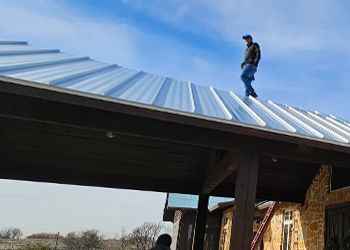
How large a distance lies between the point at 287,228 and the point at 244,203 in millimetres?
6223

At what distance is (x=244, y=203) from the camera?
5273 mm

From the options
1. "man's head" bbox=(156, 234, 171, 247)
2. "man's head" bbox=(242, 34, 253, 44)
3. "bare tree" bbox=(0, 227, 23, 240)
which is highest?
"man's head" bbox=(242, 34, 253, 44)

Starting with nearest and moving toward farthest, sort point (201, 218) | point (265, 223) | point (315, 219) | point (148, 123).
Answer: point (148, 123) < point (315, 219) < point (201, 218) < point (265, 223)

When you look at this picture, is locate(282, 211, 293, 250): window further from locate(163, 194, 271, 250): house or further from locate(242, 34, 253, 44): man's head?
locate(242, 34, 253, 44): man's head

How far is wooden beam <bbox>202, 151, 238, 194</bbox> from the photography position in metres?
6.12

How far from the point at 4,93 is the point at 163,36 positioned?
5.35 metres

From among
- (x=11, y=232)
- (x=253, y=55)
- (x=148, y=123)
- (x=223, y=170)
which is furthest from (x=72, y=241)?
(x=148, y=123)

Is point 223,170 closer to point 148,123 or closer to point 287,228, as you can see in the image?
point 148,123

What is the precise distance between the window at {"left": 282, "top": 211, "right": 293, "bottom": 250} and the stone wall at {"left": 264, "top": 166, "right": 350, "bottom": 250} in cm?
14

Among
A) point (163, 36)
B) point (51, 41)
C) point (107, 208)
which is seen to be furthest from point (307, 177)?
point (107, 208)

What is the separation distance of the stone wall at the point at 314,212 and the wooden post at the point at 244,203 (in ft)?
12.2

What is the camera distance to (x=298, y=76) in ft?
33.5

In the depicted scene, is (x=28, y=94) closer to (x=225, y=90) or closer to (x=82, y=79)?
(x=82, y=79)

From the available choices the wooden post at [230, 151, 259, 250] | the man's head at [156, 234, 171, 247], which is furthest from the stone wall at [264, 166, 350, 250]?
the man's head at [156, 234, 171, 247]
